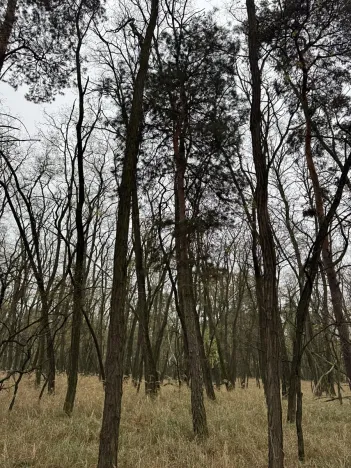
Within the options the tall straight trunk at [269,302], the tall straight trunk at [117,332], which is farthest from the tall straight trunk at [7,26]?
the tall straight trunk at [269,302]

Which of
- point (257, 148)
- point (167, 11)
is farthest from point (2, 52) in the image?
point (257, 148)

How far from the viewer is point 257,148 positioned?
15.1 feet

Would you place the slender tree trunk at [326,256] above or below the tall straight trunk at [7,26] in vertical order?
below

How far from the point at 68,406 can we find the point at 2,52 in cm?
719

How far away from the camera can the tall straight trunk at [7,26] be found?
20.5ft

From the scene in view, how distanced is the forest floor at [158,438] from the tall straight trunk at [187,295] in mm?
397

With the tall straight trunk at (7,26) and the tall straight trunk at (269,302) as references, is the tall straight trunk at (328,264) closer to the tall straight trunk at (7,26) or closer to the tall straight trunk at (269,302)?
the tall straight trunk at (269,302)

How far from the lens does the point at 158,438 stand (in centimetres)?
562

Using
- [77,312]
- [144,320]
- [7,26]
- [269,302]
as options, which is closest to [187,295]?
[77,312]

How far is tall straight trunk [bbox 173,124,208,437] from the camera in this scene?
616 centimetres

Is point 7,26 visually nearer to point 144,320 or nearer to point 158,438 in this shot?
point 158,438

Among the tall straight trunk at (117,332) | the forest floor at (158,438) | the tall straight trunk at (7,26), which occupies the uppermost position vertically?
the tall straight trunk at (7,26)

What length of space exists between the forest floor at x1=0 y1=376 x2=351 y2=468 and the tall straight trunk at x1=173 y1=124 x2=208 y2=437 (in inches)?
15.6

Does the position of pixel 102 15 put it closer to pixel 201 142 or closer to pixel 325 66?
pixel 201 142
